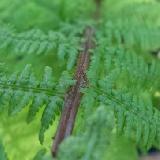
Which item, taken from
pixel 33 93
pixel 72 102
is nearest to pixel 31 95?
pixel 33 93

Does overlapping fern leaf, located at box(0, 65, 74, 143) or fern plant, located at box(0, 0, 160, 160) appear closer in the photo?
fern plant, located at box(0, 0, 160, 160)

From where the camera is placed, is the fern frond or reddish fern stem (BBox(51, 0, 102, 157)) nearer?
reddish fern stem (BBox(51, 0, 102, 157))

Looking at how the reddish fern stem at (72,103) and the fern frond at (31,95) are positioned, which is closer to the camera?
the reddish fern stem at (72,103)

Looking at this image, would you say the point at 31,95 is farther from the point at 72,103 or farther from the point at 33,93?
the point at 72,103

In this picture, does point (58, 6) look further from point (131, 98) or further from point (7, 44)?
point (131, 98)

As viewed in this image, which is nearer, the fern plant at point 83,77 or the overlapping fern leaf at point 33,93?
the fern plant at point 83,77

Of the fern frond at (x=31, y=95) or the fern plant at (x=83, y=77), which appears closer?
the fern plant at (x=83, y=77)

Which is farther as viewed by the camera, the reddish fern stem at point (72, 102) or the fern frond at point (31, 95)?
the fern frond at point (31, 95)

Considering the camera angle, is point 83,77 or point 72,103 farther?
point 83,77

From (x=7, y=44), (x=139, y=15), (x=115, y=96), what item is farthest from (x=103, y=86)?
(x=139, y=15)
